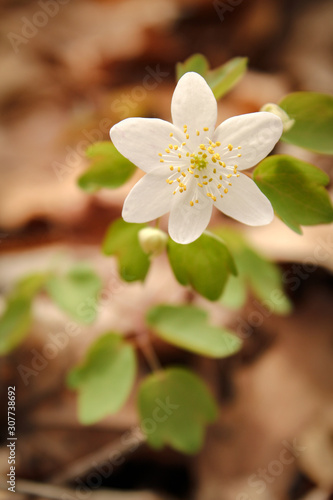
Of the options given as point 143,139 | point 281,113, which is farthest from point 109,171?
point 281,113

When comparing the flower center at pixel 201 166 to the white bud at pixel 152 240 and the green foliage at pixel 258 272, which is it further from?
the green foliage at pixel 258 272

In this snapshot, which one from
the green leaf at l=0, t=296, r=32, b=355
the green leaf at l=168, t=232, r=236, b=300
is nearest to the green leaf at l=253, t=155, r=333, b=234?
the green leaf at l=168, t=232, r=236, b=300

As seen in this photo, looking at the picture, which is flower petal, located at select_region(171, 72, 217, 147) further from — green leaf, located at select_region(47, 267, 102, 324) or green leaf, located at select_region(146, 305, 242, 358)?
green leaf, located at select_region(47, 267, 102, 324)

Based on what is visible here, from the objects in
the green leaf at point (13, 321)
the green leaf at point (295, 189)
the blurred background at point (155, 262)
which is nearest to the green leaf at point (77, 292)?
the green leaf at point (13, 321)

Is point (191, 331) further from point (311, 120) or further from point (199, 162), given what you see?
point (311, 120)

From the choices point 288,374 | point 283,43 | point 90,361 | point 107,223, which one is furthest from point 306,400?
point 283,43
